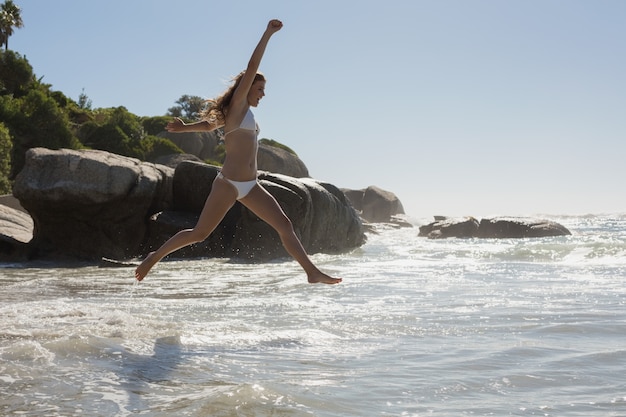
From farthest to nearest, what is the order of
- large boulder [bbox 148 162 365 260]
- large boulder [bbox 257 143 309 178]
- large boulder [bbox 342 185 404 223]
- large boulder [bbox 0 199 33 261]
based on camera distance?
large boulder [bbox 342 185 404 223], large boulder [bbox 257 143 309 178], large boulder [bbox 148 162 365 260], large boulder [bbox 0 199 33 261]

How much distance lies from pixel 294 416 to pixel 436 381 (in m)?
1.01

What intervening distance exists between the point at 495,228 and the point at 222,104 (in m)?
24.5

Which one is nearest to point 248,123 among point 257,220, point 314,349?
point 314,349

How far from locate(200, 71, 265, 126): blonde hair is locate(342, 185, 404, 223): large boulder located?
41.2 metres

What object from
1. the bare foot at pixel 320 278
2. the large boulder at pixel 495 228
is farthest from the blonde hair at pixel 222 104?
the large boulder at pixel 495 228

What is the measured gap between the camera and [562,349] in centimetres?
473

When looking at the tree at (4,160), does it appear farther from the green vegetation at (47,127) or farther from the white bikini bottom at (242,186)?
the white bikini bottom at (242,186)

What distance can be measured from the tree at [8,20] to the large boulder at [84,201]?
39984 millimetres

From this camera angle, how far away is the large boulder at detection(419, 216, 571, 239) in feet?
91.9

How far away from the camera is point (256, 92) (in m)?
5.57

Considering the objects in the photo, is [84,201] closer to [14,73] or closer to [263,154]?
[263,154]

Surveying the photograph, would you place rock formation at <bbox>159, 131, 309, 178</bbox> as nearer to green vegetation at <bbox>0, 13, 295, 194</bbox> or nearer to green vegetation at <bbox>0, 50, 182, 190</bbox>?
green vegetation at <bbox>0, 13, 295, 194</bbox>

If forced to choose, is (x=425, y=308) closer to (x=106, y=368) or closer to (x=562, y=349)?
(x=562, y=349)

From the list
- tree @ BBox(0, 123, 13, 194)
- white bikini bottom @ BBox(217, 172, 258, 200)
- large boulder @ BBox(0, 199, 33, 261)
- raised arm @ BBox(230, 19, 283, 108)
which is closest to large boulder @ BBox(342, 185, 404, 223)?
tree @ BBox(0, 123, 13, 194)
